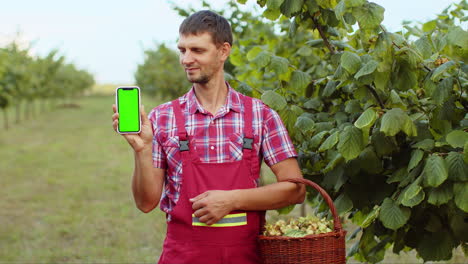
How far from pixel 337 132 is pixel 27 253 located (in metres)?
5.61

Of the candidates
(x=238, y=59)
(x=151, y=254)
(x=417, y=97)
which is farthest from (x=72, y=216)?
(x=417, y=97)

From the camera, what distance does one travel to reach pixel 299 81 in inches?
136

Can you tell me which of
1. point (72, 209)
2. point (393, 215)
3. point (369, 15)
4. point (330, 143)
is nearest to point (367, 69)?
point (369, 15)

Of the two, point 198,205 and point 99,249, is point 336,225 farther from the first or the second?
point 99,249

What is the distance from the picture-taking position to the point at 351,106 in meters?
3.32

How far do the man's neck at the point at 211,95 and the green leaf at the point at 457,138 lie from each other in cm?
104

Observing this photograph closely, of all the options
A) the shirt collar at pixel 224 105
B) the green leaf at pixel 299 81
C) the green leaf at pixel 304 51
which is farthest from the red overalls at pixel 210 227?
the green leaf at pixel 304 51

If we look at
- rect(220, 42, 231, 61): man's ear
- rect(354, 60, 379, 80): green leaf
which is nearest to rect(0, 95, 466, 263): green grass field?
rect(354, 60, 379, 80): green leaf

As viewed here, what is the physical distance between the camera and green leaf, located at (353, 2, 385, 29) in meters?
2.83

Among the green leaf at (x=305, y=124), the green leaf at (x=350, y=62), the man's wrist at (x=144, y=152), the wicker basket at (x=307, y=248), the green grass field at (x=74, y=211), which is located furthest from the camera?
the green grass field at (x=74, y=211)

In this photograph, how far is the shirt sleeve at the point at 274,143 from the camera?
8.90 feet

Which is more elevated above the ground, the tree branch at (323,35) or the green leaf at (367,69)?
the tree branch at (323,35)

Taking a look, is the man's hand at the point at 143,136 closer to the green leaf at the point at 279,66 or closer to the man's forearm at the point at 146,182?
the man's forearm at the point at 146,182

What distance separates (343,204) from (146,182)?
1.18 m
